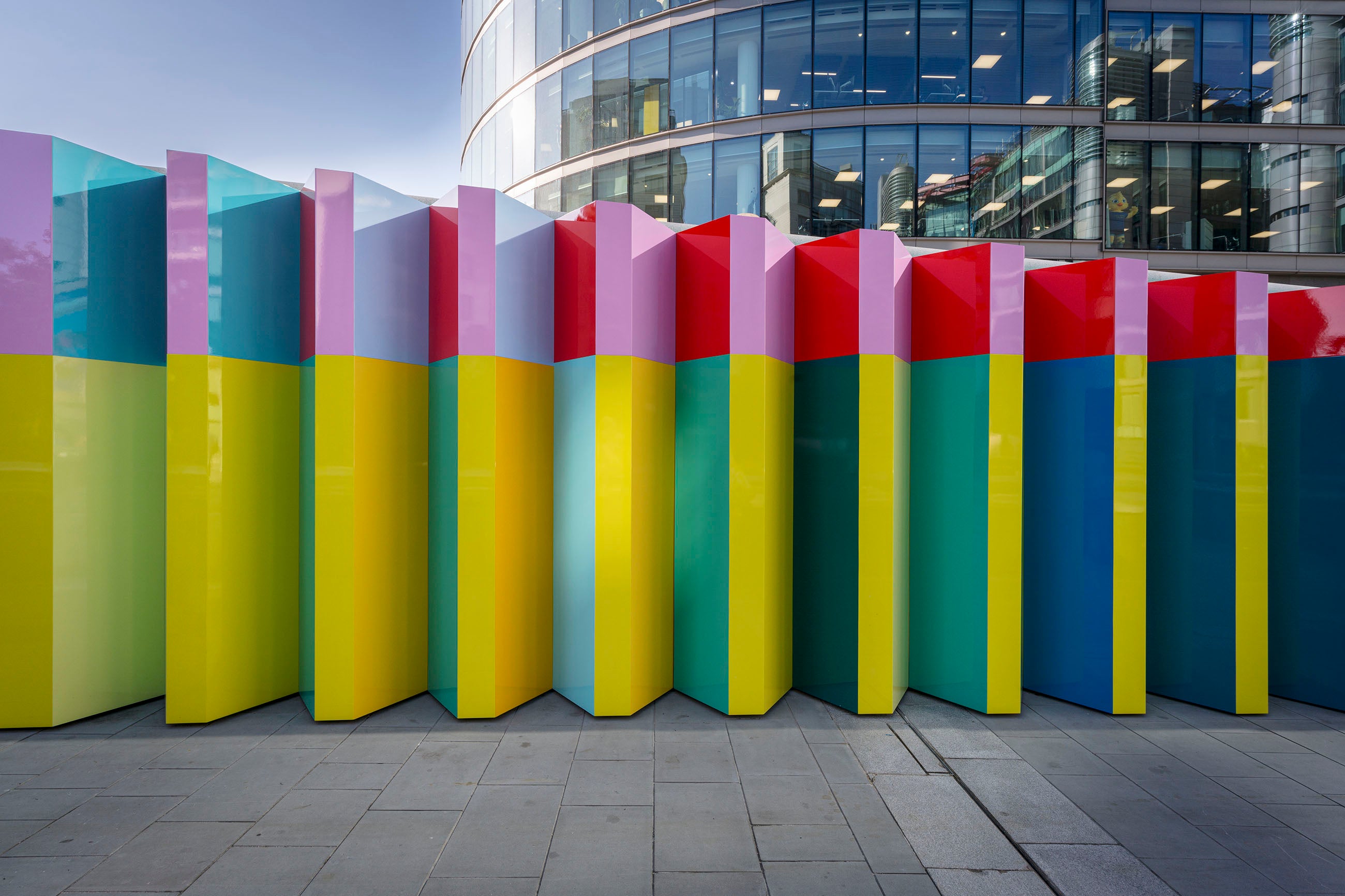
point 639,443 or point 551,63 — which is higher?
point 551,63

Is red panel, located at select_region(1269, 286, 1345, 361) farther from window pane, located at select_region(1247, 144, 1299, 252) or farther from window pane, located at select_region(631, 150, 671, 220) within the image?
window pane, located at select_region(1247, 144, 1299, 252)

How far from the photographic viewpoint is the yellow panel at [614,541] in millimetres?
7121

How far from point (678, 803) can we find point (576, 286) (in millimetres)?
5444

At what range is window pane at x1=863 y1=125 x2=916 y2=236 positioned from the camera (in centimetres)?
1898

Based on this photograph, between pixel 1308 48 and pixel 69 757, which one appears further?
pixel 1308 48

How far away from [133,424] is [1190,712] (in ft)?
41.5

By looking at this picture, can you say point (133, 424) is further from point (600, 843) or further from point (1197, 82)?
point (1197, 82)

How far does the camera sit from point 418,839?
486 centimetres

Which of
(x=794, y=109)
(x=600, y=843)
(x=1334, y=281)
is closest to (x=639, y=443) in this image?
(x=600, y=843)

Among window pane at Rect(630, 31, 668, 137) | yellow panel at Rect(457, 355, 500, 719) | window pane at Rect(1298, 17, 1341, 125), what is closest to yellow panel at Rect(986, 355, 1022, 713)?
yellow panel at Rect(457, 355, 500, 719)

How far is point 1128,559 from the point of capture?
734 cm

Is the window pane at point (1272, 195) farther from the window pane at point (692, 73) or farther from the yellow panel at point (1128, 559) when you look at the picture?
the yellow panel at point (1128, 559)

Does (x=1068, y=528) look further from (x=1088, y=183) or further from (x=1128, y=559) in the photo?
(x=1088, y=183)

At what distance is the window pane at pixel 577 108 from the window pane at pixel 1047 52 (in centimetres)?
1353
